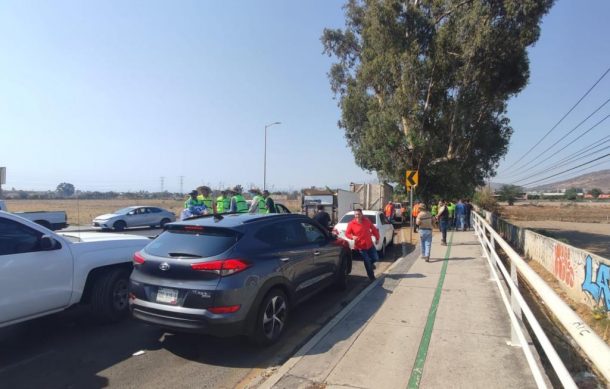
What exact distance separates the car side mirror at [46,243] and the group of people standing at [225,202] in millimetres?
5962

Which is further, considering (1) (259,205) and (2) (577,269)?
(1) (259,205)

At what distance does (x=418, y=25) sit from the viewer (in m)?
23.5

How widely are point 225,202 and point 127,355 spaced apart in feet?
24.7

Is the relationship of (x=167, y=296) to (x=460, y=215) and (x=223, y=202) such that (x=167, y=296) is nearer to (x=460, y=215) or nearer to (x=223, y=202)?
(x=223, y=202)

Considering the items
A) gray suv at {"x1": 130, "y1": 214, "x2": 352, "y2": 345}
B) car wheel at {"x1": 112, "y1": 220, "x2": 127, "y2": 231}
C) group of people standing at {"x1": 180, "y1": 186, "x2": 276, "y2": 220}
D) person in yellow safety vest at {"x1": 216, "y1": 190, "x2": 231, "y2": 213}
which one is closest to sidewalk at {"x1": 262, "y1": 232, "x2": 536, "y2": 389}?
gray suv at {"x1": 130, "y1": 214, "x2": 352, "y2": 345}

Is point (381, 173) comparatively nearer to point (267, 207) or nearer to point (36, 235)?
point (267, 207)

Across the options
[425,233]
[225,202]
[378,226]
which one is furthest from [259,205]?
[425,233]

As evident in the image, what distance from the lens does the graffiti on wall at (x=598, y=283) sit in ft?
23.2

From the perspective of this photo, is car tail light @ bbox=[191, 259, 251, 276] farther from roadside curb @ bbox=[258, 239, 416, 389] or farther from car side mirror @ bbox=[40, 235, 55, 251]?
car side mirror @ bbox=[40, 235, 55, 251]

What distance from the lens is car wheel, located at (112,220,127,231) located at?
24.1 metres

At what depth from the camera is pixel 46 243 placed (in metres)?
5.32

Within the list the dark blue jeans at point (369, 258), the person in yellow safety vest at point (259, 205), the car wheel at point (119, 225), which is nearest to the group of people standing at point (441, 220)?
the dark blue jeans at point (369, 258)

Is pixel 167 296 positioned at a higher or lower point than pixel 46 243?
lower

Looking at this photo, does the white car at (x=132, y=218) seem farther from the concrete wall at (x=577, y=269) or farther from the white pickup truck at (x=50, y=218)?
the concrete wall at (x=577, y=269)
